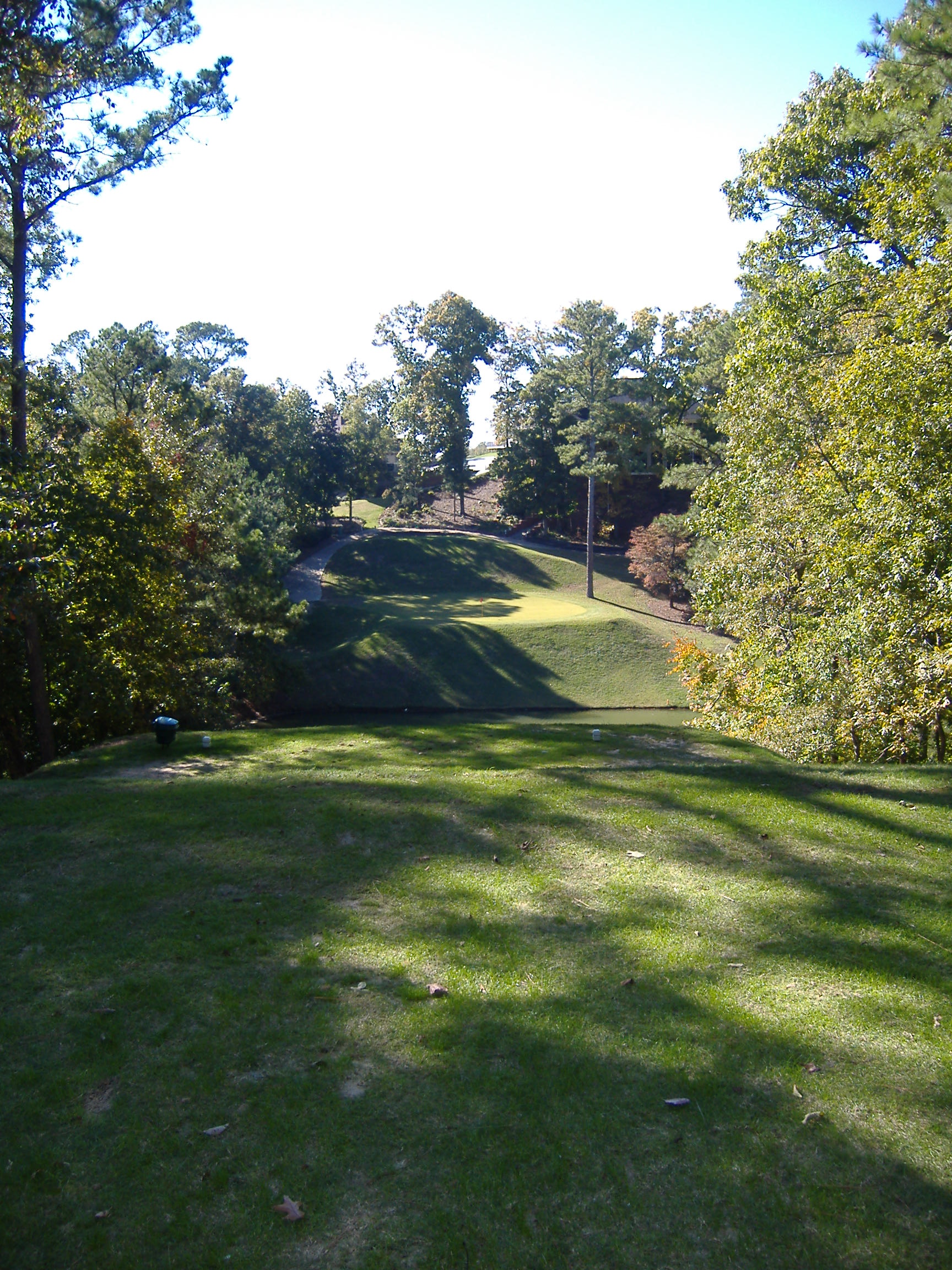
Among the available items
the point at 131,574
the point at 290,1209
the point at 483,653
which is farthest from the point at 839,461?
the point at 483,653

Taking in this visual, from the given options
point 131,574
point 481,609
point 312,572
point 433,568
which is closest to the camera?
point 131,574

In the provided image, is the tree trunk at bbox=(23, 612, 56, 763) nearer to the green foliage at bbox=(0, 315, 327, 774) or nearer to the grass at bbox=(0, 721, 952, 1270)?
the green foliage at bbox=(0, 315, 327, 774)

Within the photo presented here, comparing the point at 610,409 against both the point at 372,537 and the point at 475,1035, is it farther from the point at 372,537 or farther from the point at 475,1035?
the point at 475,1035

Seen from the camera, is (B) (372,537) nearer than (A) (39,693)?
No

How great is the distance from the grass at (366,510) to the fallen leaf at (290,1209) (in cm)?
6050

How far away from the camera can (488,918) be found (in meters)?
6.33

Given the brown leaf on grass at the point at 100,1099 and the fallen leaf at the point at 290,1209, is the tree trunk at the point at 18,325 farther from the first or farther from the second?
the fallen leaf at the point at 290,1209

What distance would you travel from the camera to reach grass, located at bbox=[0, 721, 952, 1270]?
141 inches

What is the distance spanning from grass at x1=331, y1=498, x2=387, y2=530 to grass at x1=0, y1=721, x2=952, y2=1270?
5666 centimetres

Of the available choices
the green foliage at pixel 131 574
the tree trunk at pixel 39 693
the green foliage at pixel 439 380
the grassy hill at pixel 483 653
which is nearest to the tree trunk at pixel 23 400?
the tree trunk at pixel 39 693

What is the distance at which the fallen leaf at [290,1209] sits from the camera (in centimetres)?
358

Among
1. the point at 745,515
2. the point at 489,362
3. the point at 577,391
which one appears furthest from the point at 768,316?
the point at 489,362

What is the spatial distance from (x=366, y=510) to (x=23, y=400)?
57.7 meters

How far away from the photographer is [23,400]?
1441 centimetres
